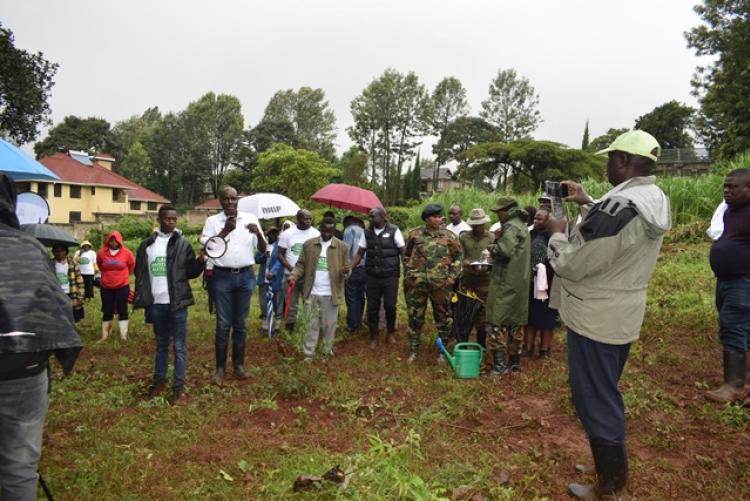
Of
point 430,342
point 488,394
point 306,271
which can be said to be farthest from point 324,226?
point 488,394

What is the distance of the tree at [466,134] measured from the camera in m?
48.8

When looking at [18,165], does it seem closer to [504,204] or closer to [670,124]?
[504,204]

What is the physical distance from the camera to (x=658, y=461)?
3.74 metres

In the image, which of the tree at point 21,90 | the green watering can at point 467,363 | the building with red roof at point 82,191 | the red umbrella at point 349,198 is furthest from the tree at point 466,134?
the green watering can at point 467,363

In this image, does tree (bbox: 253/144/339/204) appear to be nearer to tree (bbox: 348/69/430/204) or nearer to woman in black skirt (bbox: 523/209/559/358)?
tree (bbox: 348/69/430/204)

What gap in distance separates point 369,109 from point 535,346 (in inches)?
1754

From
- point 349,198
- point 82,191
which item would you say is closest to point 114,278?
point 349,198

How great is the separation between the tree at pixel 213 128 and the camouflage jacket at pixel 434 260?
4684 cm

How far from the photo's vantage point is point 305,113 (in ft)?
176

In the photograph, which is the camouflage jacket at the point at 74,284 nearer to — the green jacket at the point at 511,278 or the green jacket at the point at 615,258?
the green jacket at the point at 511,278

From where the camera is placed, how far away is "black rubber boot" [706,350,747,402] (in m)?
4.61

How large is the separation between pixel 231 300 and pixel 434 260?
2496mm

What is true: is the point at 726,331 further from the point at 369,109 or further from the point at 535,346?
the point at 369,109

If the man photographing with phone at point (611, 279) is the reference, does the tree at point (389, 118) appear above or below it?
above
